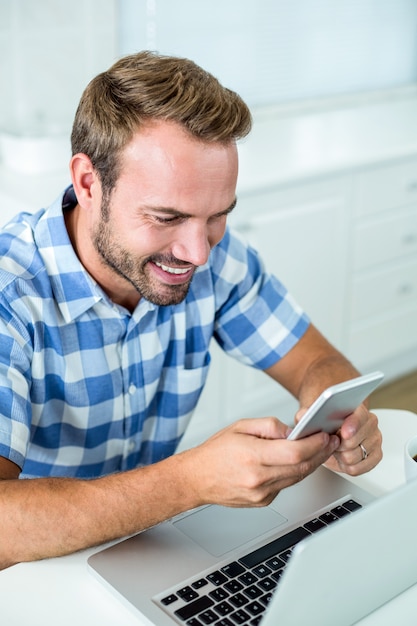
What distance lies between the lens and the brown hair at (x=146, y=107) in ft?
4.09

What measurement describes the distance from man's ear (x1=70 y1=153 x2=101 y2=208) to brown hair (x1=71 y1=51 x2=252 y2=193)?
0.01m

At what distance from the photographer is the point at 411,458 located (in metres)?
1.04

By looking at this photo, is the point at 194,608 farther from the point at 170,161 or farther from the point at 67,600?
the point at 170,161

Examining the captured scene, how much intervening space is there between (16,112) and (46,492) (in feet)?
5.73

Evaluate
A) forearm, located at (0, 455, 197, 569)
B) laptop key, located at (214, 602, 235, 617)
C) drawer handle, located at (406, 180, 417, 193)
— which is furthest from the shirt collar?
drawer handle, located at (406, 180, 417, 193)

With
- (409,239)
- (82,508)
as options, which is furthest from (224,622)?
(409,239)

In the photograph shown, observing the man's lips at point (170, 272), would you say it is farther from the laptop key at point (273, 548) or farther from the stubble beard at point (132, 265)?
Result: the laptop key at point (273, 548)

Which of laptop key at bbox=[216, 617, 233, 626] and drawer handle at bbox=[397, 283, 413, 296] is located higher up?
laptop key at bbox=[216, 617, 233, 626]

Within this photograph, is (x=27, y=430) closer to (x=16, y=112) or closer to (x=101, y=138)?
(x=101, y=138)

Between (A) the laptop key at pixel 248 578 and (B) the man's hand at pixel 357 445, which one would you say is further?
A: (B) the man's hand at pixel 357 445

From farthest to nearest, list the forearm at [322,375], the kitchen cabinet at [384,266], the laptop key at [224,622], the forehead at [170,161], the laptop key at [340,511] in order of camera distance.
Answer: the kitchen cabinet at [384,266], the forearm at [322,375], the forehead at [170,161], the laptop key at [340,511], the laptop key at [224,622]

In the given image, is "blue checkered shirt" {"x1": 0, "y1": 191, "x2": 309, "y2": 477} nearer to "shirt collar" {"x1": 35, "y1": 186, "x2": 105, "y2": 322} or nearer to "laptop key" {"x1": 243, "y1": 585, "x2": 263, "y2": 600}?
"shirt collar" {"x1": 35, "y1": 186, "x2": 105, "y2": 322}

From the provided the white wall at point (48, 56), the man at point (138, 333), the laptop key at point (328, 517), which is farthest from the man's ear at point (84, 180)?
the white wall at point (48, 56)

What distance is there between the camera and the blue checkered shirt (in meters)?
1.29
